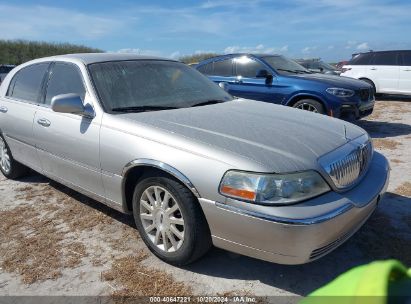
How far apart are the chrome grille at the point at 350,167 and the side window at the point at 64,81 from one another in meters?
2.31

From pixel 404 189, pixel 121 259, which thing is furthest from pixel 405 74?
pixel 121 259

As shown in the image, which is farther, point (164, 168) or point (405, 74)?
point (405, 74)

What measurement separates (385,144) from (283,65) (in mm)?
2705

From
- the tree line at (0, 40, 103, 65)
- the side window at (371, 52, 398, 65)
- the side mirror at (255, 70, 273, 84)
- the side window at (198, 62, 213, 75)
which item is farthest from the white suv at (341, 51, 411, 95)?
the tree line at (0, 40, 103, 65)

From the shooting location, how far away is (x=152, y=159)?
9.64 feet

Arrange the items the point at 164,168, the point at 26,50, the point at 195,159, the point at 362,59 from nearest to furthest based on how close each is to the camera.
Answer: the point at 195,159 < the point at 164,168 < the point at 362,59 < the point at 26,50

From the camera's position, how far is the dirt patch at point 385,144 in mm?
6652

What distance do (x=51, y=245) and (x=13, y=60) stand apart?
109 feet

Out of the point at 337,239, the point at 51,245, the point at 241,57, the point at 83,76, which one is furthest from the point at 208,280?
the point at 241,57

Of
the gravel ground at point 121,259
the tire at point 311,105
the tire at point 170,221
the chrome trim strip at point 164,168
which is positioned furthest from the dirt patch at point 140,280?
the tire at point 311,105

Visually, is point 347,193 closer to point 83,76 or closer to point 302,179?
point 302,179

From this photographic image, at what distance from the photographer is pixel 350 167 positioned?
9.74 feet

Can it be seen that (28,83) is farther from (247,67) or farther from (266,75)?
(247,67)

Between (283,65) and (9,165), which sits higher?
(283,65)
